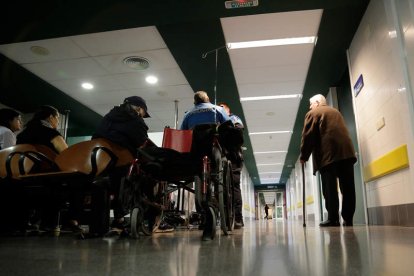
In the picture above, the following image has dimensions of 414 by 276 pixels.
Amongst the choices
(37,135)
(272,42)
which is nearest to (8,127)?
(37,135)

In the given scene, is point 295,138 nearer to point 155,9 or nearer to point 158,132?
point 158,132

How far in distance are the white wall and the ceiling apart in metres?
0.41

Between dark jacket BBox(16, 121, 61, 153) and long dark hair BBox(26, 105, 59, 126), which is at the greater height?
long dark hair BBox(26, 105, 59, 126)

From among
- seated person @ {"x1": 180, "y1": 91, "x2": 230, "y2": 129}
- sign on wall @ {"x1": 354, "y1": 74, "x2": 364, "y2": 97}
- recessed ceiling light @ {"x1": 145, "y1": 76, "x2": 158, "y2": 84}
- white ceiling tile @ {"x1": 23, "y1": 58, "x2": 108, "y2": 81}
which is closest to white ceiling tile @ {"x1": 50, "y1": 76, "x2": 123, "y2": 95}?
white ceiling tile @ {"x1": 23, "y1": 58, "x2": 108, "y2": 81}

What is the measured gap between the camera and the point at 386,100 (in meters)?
3.63

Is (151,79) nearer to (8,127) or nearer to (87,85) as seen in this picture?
(87,85)

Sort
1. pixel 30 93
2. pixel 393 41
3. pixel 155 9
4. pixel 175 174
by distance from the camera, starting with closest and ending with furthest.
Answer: pixel 175 174 → pixel 393 41 → pixel 155 9 → pixel 30 93

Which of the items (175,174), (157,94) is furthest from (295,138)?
(175,174)

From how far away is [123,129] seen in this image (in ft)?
7.96

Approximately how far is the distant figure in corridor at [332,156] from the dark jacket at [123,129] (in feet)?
7.12

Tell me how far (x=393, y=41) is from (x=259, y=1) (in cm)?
Answer: 150

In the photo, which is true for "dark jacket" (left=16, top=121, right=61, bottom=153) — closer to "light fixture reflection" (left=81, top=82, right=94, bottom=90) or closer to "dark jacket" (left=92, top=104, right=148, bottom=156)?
"dark jacket" (left=92, top=104, right=148, bottom=156)

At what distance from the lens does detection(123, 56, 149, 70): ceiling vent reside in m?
5.31

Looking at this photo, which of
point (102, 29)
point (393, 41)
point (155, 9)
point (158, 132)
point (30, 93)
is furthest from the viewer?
point (158, 132)
